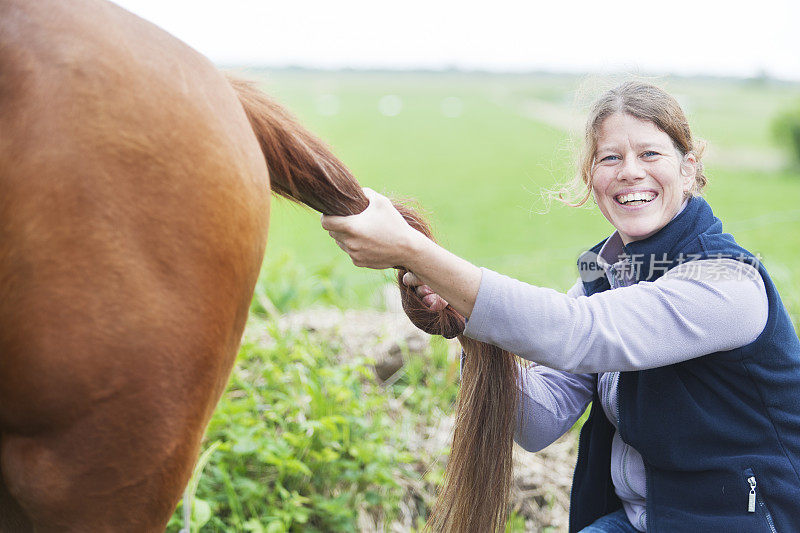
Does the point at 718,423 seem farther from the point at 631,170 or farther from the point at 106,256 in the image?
the point at 106,256

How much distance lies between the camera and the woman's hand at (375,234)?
4.24 feet

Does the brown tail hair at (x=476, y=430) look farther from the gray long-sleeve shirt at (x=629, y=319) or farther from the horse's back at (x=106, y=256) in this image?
the horse's back at (x=106, y=256)

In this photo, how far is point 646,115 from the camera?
157 centimetres

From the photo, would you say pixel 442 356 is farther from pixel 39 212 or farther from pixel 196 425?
pixel 39 212

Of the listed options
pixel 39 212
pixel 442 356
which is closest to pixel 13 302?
pixel 39 212

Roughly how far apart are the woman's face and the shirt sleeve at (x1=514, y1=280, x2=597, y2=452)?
0.44 m

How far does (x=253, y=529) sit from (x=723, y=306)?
147 cm

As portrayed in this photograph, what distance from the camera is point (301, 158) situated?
4.21 feet

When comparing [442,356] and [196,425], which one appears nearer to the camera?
[196,425]

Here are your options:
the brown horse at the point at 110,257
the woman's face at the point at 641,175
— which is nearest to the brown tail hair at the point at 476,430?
the woman's face at the point at 641,175

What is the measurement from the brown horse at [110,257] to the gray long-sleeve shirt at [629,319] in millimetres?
495

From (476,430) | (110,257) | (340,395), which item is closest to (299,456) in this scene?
(340,395)

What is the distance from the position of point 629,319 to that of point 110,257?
94 cm

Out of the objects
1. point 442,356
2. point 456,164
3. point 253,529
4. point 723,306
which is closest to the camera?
point 723,306
